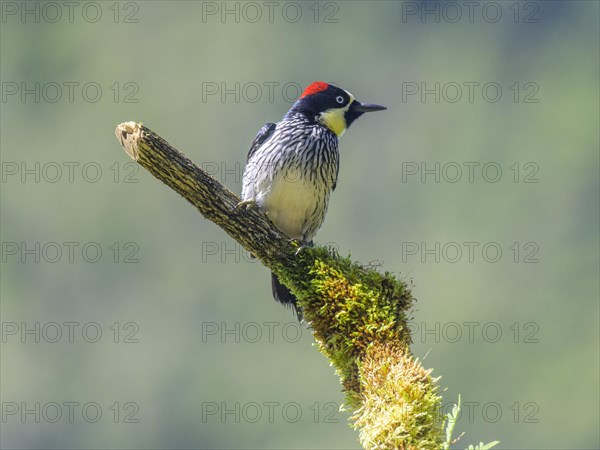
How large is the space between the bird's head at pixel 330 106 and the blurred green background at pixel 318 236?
28.4 m

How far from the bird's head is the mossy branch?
2.46 meters

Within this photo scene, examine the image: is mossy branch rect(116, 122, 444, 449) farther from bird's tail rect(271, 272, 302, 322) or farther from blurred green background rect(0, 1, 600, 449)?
blurred green background rect(0, 1, 600, 449)

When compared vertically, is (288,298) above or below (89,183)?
above

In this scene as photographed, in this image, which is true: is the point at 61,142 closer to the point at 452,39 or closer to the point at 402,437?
the point at 452,39

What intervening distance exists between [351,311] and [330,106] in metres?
3.62

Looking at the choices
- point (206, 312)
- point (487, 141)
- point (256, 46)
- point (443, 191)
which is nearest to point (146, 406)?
point (206, 312)

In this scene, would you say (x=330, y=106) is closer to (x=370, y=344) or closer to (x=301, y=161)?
(x=301, y=161)

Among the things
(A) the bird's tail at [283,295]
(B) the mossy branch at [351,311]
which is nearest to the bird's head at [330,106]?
(A) the bird's tail at [283,295]

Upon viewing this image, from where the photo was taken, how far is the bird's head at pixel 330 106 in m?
10.4

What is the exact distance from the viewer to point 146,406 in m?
67.1

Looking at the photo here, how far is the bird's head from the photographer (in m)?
10.4

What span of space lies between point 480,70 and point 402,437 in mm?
130197

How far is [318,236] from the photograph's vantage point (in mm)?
62500

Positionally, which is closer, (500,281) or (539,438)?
(539,438)
